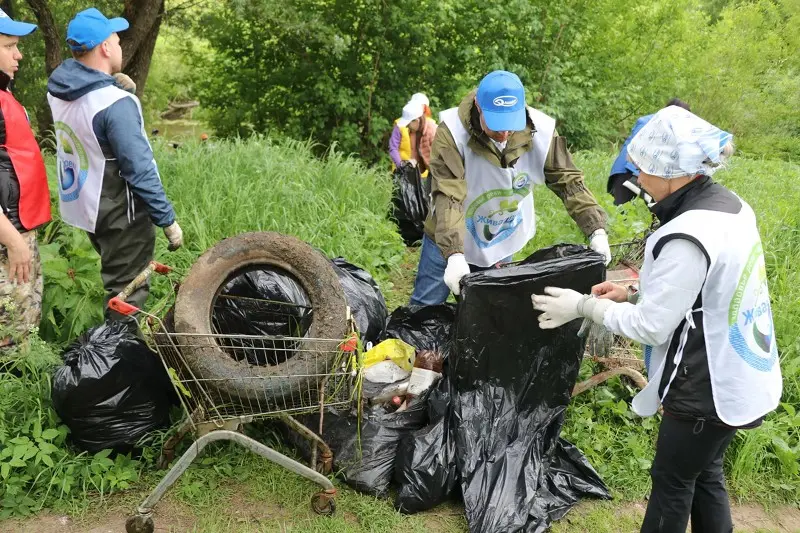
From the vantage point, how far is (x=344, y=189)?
5527mm

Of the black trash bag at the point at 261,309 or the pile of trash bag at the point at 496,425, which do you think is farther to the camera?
the black trash bag at the point at 261,309

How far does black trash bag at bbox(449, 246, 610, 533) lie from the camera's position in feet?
8.39

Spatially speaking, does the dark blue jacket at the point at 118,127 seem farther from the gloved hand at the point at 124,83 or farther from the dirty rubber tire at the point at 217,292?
the dirty rubber tire at the point at 217,292

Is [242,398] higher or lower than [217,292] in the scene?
lower

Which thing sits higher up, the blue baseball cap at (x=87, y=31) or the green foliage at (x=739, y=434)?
the blue baseball cap at (x=87, y=31)

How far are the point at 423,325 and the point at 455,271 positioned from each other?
30.4 inches

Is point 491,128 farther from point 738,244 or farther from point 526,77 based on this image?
point 526,77

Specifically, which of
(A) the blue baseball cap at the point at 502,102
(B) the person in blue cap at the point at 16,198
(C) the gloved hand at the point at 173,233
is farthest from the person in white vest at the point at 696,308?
(B) the person in blue cap at the point at 16,198

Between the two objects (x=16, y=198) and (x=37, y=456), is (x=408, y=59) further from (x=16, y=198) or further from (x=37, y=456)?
(x=37, y=456)

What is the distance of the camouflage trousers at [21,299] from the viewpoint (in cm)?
275

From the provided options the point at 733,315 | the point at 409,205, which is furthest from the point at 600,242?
the point at 409,205

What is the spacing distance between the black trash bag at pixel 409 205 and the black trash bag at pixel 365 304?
7.59ft

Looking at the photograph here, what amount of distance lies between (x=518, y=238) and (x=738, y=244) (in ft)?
4.98

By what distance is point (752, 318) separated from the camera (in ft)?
6.39
